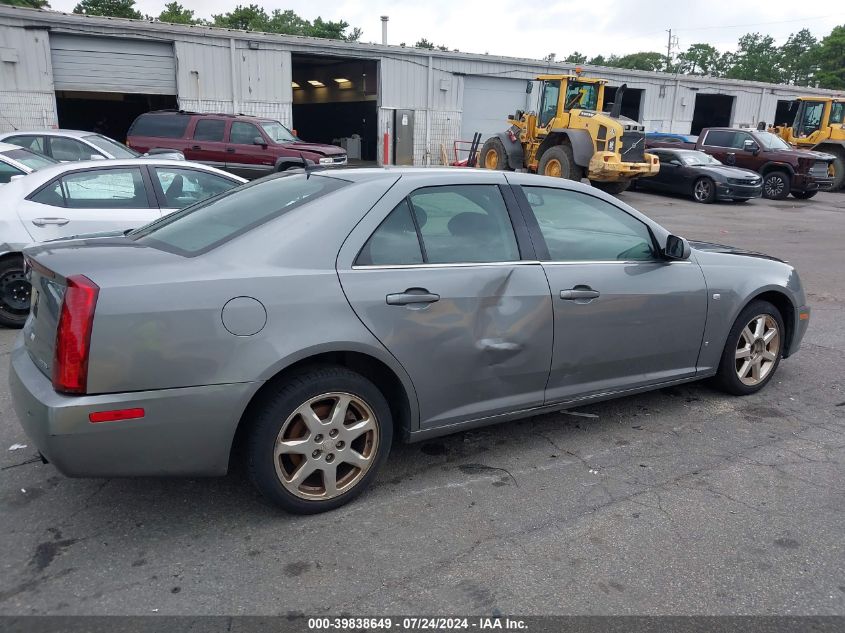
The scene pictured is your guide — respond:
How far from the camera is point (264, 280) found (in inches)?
120

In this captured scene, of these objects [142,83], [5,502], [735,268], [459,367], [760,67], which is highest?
[760,67]

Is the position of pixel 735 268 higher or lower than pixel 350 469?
higher

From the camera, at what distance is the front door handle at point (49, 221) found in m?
6.19

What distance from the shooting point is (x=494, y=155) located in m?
20.6

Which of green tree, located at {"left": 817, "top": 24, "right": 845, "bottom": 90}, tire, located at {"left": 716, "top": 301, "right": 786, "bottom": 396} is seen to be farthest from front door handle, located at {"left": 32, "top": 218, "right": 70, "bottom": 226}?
green tree, located at {"left": 817, "top": 24, "right": 845, "bottom": 90}

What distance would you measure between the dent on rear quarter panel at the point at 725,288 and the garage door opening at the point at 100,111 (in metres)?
27.2

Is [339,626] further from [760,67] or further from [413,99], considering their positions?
[760,67]

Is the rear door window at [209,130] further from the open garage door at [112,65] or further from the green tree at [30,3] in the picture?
the green tree at [30,3]

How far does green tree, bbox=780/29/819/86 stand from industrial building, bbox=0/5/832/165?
176ft

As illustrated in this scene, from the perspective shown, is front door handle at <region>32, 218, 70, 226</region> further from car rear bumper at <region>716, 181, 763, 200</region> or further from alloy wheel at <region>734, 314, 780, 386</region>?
car rear bumper at <region>716, 181, 763, 200</region>

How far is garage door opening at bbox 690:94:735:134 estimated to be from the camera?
36006 mm

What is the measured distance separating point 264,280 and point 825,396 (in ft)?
13.5

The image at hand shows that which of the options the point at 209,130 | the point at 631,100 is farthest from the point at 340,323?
the point at 631,100

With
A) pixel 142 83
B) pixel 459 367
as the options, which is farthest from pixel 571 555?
pixel 142 83
